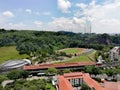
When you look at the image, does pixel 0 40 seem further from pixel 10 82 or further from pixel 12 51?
pixel 10 82

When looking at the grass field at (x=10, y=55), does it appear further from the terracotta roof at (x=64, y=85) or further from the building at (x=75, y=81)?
the terracotta roof at (x=64, y=85)

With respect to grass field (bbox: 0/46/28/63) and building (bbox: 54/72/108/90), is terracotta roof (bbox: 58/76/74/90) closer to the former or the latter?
building (bbox: 54/72/108/90)

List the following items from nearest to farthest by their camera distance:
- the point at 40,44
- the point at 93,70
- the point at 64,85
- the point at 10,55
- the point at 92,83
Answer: the point at 64,85 < the point at 92,83 < the point at 93,70 < the point at 10,55 < the point at 40,44

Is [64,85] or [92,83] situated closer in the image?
[64,85]

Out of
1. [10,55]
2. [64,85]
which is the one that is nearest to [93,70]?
[64,85]

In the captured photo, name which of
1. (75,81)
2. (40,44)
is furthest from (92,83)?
(40,44)

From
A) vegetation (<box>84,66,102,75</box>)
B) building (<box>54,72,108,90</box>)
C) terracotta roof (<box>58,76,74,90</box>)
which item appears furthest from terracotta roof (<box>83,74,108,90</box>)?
vegetation (<box>84,66,102,75</box>)

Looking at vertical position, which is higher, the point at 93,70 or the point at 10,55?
the point at 93,70

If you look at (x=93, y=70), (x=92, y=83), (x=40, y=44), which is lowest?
(x=92, y=83)

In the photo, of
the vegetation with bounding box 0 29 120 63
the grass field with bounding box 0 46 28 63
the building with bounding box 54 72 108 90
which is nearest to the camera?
the building with bounding box 54 72 108 90

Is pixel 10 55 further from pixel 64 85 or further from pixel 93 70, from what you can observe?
pixel 64 85

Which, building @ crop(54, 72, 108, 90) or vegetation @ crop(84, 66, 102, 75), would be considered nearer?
building @ crop(54, 72, 108, 90)

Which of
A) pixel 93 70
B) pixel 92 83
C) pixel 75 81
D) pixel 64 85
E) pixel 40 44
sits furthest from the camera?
pixel 40 44
